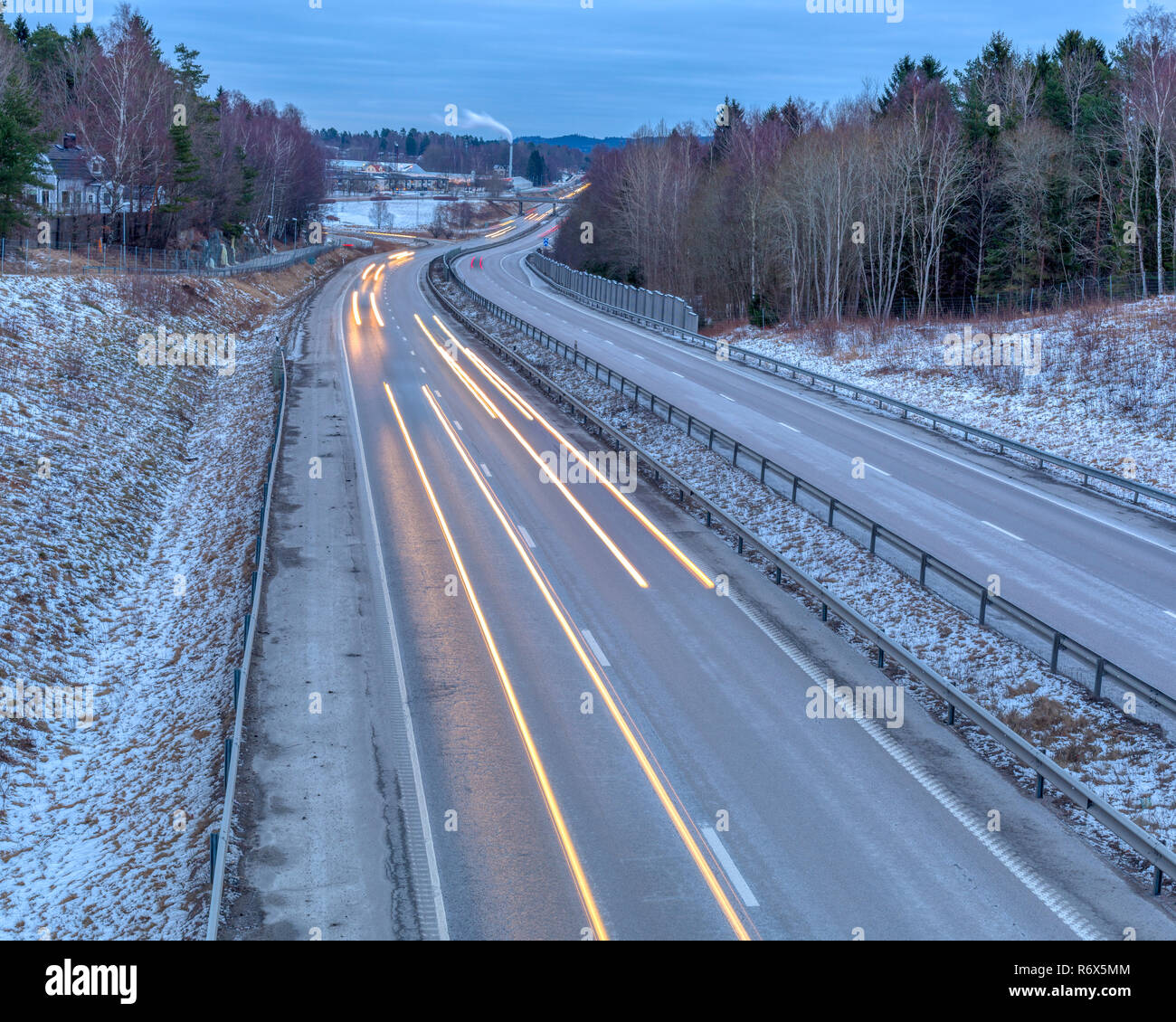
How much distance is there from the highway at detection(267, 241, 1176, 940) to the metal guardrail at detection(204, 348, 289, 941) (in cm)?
68

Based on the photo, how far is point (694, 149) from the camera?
356 feet

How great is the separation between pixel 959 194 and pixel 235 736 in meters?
54.0

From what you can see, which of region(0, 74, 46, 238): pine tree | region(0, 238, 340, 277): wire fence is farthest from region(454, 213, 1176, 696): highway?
region(0, 74, 46, 238): pine tree

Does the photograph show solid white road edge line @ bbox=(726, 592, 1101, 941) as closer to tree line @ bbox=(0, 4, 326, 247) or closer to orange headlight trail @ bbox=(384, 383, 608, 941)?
orange headlight trail @ bbox=(384, 383, 608, 941)

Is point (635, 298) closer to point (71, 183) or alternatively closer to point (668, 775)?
point (71, 183)

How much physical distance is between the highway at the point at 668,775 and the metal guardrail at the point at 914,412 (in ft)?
33.6

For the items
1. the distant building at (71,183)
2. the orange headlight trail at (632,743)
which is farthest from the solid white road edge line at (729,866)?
the distant building at (71,183)

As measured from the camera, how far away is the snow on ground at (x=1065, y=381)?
1189 inches

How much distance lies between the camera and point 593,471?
29125 mm

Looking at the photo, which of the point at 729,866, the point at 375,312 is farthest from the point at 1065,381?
the point at 375,312

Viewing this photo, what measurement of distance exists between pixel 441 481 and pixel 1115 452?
1791 cm

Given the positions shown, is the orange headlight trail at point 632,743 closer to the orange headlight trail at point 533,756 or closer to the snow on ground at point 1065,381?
the orange headlight trail at point 533,756

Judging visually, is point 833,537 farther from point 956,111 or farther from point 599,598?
point 956,111

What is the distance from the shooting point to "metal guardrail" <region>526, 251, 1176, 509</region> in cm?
2594
